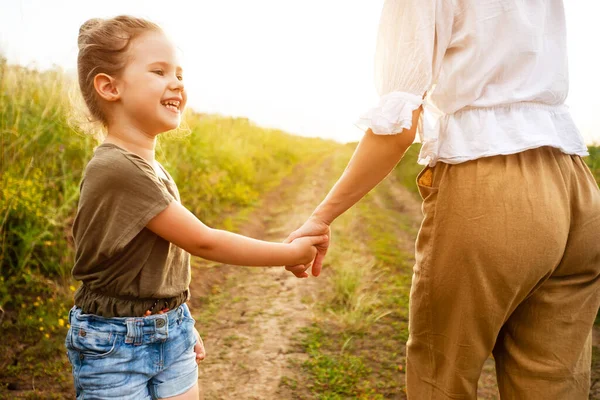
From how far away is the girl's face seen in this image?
4.81 ft

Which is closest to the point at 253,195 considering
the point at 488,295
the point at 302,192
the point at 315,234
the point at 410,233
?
the point at 302,192

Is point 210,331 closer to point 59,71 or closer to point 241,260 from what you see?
point 241,260

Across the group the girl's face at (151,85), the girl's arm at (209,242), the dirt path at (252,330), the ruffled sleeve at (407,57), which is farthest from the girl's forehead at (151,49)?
the dirt path at (252,330)

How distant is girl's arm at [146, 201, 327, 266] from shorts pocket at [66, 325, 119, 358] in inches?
12.7

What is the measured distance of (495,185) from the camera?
1264mm

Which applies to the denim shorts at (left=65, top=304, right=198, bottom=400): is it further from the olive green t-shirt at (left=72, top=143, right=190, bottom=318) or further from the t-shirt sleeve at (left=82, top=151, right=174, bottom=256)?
the t-shirt sleeve at (left=82, top=151, right=174, bottom=256)

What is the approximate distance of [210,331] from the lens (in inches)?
→ 133

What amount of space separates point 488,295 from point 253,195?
237 inches

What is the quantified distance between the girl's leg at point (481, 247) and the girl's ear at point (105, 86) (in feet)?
3.16

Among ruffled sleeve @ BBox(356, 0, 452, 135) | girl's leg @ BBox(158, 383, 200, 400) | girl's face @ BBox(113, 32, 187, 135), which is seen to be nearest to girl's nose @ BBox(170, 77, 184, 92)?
girl's face @ BBox(113, 32, 187, 135)

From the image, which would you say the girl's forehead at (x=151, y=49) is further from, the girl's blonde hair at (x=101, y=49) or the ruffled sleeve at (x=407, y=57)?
the ruffled sleeve at (x=407, y=57)

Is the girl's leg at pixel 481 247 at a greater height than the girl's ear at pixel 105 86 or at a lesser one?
lesser

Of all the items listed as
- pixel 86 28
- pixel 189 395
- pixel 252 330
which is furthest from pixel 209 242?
pixel 252 330

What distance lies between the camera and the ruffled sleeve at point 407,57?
1277 mm
